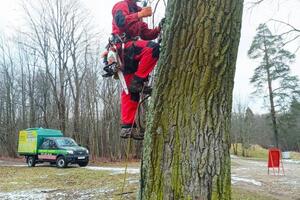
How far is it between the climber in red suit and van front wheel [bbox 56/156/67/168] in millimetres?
16816

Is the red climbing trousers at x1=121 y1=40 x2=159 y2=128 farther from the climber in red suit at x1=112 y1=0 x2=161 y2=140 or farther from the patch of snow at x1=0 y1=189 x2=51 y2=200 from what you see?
the patch of snow at x1=0 y1=189 x2=51 y2=200

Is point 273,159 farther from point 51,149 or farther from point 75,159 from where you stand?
point 51,149

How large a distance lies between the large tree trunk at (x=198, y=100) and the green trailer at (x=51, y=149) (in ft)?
58.6

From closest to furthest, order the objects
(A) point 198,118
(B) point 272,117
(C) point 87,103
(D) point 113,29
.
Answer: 1. (A) point 198,118
2. (D) point 113,29
3. (C) point 87,103
4. (B) point 272,117

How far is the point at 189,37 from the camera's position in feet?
7.37

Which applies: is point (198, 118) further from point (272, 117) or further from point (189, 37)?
point (272, 117)

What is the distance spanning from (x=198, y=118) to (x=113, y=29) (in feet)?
4.74

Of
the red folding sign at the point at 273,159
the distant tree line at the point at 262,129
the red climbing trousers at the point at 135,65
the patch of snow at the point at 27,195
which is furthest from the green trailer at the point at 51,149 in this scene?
the distant tree line at the point at 262,129

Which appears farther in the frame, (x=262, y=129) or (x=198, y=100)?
(x=262, y=129)

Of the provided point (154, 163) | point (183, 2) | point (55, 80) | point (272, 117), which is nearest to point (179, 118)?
point (154, 163)

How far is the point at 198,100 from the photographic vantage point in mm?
2236

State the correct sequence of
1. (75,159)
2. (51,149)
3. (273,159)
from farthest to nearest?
(51,149), (75,159), (273,159)

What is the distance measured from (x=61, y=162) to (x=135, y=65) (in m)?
17.2

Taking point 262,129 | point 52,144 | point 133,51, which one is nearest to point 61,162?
point 52,144
